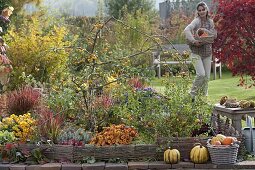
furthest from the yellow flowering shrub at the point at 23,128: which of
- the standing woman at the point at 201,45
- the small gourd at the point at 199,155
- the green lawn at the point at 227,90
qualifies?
the green lawn at the point at 227,90

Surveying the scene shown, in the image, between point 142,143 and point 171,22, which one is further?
point 171,22

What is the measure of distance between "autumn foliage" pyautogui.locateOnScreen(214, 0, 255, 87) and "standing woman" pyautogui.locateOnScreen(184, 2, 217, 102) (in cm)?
179

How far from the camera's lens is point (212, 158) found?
6.52 metres

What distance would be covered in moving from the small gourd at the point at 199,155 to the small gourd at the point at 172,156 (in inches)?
5.9

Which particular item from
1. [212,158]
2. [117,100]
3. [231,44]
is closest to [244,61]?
[231,44]

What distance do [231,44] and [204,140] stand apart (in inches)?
195

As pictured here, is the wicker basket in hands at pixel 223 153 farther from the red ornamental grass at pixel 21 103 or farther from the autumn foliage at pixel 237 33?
the autumn foliage at pixel 237 33

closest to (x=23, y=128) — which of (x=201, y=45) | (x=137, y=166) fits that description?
(x=137, y=166)

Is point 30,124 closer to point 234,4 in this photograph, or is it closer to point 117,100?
point 117,100

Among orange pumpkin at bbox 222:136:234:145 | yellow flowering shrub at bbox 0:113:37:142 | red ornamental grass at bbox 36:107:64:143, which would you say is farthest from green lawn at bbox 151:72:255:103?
orange pumpkin at bbox 222:136:234:145

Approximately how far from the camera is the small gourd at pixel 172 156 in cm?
648

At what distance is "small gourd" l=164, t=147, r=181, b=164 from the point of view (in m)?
6.48

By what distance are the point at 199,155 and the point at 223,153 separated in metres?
0.25

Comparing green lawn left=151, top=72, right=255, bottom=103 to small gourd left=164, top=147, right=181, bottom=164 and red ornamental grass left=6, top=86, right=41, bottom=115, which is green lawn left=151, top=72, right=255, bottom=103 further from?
small gourd left=164, top=147, right=181, bottom=164
